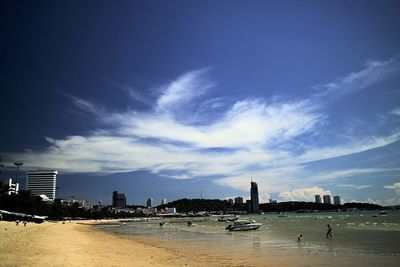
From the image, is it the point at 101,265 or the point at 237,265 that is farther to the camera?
the point at 237,265

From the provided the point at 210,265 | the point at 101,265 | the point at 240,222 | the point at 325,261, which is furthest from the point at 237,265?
the point at 240,222

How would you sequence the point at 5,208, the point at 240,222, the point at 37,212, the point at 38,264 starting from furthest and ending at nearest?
the point at 37,212
the point at 5,208
the point at 240,222
the point at 38,264

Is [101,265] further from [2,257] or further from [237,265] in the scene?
[237,265]

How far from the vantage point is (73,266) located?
17.9m

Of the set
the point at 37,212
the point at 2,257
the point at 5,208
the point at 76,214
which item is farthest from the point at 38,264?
the point at 76,214

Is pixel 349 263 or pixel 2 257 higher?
pixel 2 257

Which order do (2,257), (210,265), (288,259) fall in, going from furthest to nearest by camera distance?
1. (288,259)
2. (210,265)
3. (2,257)

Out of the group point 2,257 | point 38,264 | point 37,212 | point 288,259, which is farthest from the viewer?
point 37,212

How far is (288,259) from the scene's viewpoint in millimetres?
24922

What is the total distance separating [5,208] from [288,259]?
108331 mm

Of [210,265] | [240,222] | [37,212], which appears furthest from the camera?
[37,212]

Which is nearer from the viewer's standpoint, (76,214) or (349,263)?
(349,263)

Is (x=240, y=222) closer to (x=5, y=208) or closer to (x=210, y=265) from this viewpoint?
(x=210, y=265)

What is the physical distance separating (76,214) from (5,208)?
71.4m
